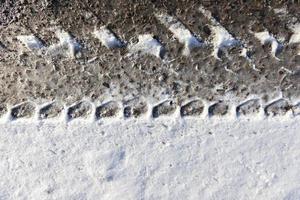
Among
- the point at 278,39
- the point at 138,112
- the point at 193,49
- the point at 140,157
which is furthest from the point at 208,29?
the point at 140,157

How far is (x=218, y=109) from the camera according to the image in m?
2.41

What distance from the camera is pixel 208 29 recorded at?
240 cm

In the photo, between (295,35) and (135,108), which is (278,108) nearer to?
(295,35)

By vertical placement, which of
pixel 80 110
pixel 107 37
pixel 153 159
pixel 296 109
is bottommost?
pixel 153 159

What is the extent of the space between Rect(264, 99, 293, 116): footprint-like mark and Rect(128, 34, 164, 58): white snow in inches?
19.7

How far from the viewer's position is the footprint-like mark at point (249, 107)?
241 cm

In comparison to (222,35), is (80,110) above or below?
below

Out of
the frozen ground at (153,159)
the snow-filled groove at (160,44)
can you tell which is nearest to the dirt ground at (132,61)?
the snow-filled groove at (160,44)

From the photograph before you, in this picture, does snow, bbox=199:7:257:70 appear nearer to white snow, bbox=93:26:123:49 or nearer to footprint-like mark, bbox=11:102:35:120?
white snow, bbox=93:26:123:49

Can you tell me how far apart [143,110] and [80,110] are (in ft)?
0.87

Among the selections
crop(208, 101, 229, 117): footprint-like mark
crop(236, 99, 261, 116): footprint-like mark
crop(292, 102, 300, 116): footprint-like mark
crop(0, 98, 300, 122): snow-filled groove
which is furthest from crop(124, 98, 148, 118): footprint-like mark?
crop(292, 102, 300, 116): footprint-like mark

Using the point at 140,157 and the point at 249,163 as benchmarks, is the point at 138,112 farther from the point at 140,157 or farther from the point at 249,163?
the point at 249,163

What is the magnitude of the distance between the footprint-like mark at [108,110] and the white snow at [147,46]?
24 centimetres

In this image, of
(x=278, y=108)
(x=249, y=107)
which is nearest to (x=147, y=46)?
(x=249, y=107)
